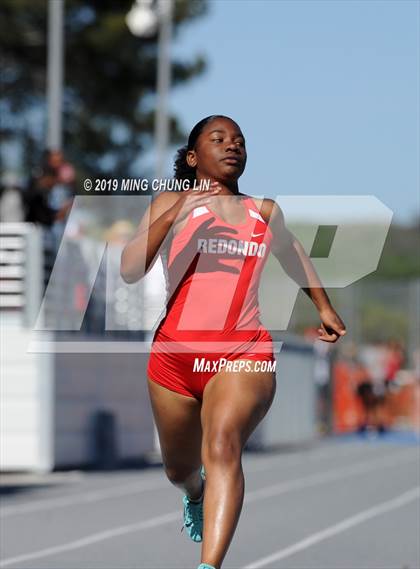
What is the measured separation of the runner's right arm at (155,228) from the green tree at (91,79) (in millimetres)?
35027

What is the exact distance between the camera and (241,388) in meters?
6.23

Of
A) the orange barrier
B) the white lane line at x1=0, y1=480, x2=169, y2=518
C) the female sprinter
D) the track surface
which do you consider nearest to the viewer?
the female sprinter

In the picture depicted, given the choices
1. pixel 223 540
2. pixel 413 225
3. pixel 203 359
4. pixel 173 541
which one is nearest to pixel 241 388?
pixel 203 359

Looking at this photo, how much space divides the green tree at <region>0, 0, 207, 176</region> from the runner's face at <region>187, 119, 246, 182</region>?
3488 cm

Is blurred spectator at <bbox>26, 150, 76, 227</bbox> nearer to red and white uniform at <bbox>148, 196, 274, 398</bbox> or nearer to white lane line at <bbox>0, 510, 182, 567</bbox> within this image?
white lane line at <bbox>0, 510, 182, 567</bbox>

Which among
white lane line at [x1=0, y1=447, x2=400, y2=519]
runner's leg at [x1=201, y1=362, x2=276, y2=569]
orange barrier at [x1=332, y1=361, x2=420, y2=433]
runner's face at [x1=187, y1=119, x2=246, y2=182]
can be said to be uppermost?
runner's face at [x1=187, y1=119, x2=246, y2=182]

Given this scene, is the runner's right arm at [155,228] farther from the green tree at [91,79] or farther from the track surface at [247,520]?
the green tree at [91,79]

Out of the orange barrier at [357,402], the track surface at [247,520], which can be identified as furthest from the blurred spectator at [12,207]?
the orange barrier at [357,402]

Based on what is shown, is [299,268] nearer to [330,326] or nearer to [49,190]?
[330,326]

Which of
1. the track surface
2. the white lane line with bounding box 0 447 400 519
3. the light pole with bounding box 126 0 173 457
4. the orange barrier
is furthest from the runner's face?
the orange barrier

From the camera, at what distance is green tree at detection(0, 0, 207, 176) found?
140 feet

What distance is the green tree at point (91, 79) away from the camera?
42531 millimetres

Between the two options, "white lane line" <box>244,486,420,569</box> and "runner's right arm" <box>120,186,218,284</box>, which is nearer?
"runner's right arm" <box>120,186,218,284</box>

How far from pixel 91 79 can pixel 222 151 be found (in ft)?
127
